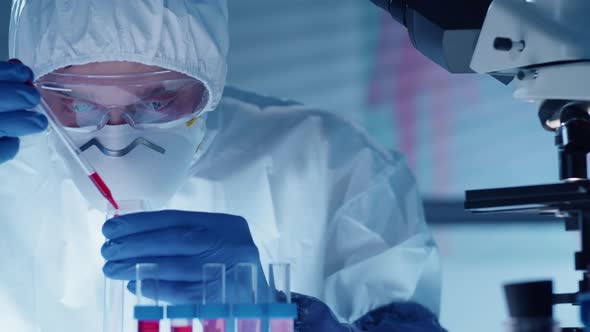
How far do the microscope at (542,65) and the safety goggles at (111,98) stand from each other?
2.45ft

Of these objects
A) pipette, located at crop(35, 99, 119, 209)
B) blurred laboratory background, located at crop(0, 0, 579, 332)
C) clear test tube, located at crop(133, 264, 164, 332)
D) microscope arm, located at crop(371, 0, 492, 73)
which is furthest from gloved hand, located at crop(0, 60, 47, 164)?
blurred laboratory background, located at crop(0, 0, 579, 332)

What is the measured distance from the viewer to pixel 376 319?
1738 mm

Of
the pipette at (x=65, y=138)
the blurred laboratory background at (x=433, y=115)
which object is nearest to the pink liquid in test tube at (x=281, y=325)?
the pipette at (x=65, y=138)

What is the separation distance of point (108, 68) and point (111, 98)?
7 centimetres

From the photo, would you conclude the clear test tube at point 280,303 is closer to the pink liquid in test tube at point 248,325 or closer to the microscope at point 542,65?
the pink liquid in test tube at point 248,325

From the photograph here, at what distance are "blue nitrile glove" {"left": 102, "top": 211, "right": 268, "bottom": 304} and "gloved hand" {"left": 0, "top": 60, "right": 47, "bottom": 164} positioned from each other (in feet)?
0.99

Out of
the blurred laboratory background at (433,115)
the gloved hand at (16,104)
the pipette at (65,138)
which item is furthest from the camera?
the blurred laboratory background at (433,115)

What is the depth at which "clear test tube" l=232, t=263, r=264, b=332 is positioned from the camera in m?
1.04

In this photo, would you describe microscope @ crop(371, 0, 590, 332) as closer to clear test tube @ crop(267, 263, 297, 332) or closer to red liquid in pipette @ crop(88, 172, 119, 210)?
clear test tube @ crop(267, 263, 297, 332)

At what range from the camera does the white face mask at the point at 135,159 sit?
160 centimetres

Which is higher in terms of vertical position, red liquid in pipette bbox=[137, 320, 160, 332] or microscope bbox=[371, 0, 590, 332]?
microscope bbox=[371, 0, 590, 332]

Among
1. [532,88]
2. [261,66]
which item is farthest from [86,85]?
[261,66]

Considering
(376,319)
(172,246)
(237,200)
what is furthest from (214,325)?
(237,200)

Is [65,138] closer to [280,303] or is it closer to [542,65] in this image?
[280,303]
